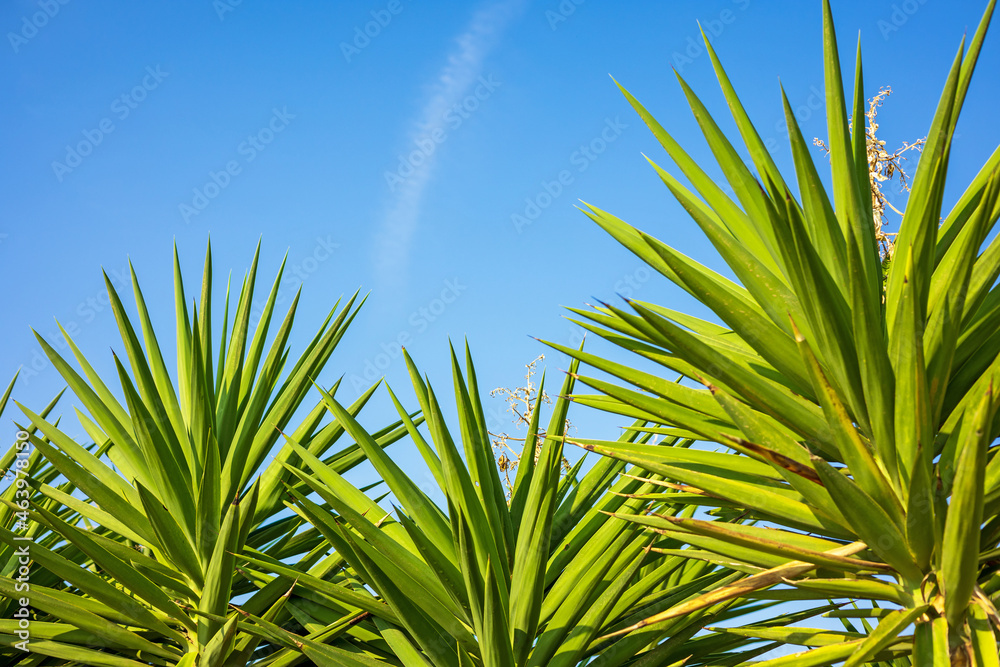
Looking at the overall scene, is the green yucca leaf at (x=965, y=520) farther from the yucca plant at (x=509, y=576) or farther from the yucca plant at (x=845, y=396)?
the yucca plant at (x=509, y=576)

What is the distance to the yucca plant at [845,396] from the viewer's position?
4.53 ft

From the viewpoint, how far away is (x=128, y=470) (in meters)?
2.67

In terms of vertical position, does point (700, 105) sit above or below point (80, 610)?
above

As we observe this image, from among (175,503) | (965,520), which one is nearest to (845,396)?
(965,520)

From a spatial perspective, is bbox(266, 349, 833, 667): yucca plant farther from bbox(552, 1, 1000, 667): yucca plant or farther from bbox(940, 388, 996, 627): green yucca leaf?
bbox(940, 388, 996, 627): green yucca leaf

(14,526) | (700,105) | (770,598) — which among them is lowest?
(770,598)

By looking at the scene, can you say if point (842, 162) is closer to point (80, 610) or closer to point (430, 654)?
point (430, 654)

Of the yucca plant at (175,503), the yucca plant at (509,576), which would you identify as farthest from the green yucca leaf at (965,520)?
the yucca plant at (175,503)

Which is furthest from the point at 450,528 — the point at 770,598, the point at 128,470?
the point at 128,470

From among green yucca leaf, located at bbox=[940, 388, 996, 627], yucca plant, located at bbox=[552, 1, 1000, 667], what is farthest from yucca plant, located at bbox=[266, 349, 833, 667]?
green yucca leaf, located at bbox=[940, 388, 996, 627]

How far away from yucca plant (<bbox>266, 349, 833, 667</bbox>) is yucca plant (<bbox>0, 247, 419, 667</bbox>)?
365mm

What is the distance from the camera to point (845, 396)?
5.36ft

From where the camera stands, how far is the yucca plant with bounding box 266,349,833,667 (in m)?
Result: 1.83

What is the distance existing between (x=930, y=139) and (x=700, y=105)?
58 cm
